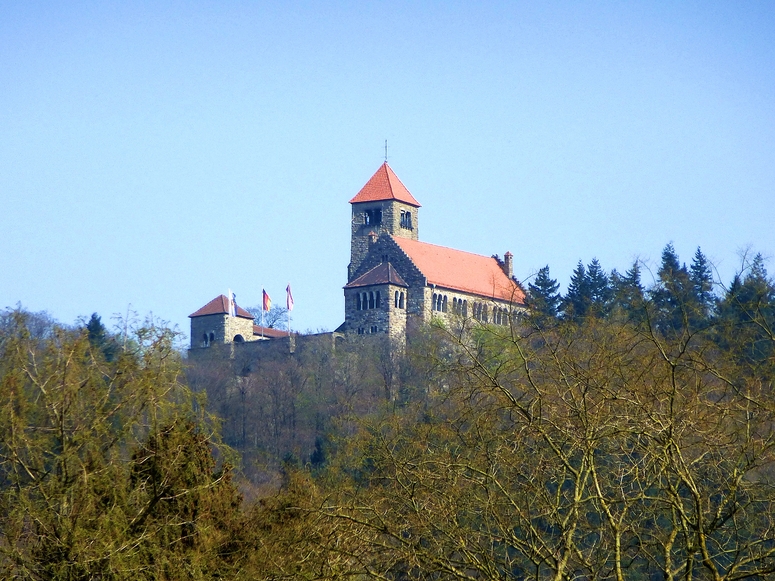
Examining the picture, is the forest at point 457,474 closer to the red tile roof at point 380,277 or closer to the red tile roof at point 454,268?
the red tile roof at point 380,277

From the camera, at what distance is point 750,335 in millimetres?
12617

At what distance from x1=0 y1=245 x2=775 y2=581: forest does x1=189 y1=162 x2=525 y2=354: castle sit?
5321 centimetres

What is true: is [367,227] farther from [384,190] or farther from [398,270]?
[398,270]

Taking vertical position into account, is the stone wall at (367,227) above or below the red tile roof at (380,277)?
above

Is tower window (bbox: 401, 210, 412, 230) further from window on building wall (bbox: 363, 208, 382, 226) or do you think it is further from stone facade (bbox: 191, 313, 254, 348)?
stone facade (bbox: 191, 313, 254, 348)

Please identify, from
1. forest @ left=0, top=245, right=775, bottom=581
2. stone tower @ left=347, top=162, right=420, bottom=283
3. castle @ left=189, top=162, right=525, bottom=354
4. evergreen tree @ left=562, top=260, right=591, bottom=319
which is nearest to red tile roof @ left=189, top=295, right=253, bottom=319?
castle @ left=189, top=162, right=525, bottom=354

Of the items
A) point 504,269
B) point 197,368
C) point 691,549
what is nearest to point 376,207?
point 504,269

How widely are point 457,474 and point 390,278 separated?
62.4 meters

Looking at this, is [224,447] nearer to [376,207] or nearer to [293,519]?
[293,519]

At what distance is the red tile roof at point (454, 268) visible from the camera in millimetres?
74062

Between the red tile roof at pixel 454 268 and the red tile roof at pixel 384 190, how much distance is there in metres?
2.66

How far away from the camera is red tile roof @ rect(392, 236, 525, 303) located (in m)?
74.1

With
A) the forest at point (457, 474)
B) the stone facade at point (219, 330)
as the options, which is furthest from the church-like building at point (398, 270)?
the forest at point (457, 474)

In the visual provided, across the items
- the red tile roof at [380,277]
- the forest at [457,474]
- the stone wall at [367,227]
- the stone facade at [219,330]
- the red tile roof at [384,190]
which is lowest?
the forest at [457,474]
